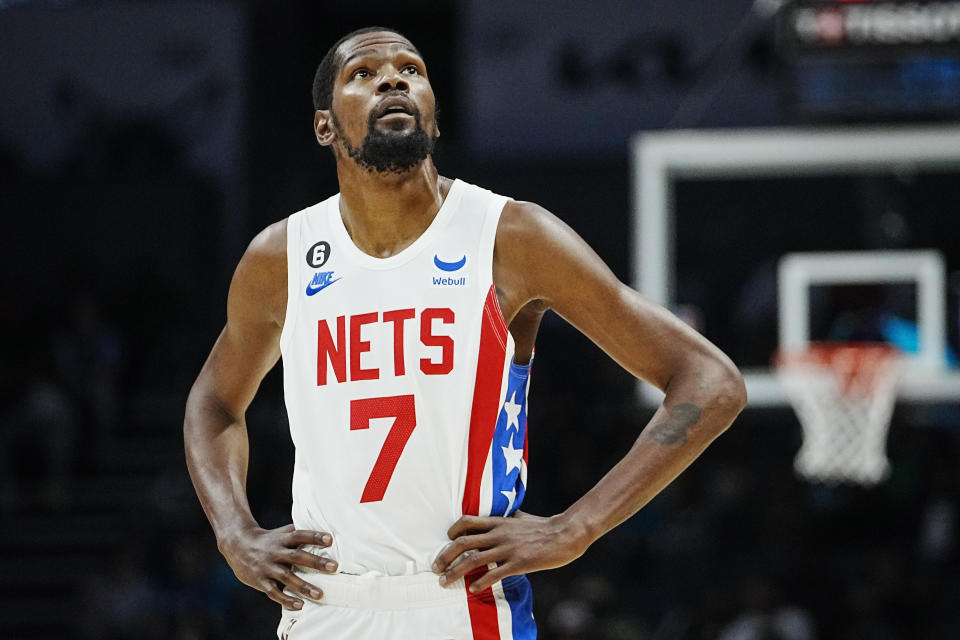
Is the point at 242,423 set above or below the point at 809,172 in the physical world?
below

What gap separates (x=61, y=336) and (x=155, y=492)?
207 cm

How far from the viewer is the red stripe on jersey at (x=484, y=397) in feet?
9.71

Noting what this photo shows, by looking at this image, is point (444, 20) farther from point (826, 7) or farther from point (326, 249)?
point (326, 249)

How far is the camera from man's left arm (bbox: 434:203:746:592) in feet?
9.34

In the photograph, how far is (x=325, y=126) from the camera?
10.6 ft

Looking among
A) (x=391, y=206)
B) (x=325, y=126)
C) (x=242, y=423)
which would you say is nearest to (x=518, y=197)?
(x=242, y=423)

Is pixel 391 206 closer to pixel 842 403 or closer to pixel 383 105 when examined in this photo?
pixel 383 105

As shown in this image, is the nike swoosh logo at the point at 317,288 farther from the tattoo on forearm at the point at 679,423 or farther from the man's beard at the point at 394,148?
the tattoo on forearm at the point at 679,423

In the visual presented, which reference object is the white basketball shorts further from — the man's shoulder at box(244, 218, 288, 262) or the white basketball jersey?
the man's shoulder at box(244, 218, 288, 262)

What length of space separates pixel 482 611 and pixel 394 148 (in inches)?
41.8

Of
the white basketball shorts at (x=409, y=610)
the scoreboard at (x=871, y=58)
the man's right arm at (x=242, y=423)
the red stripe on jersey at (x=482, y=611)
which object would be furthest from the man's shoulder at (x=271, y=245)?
the scoreboard at (x=871, y=58)

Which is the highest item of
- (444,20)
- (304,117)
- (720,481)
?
(444,20)

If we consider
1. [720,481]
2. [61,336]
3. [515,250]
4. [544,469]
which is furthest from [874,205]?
[515,250]

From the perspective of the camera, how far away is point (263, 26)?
14836 mm
